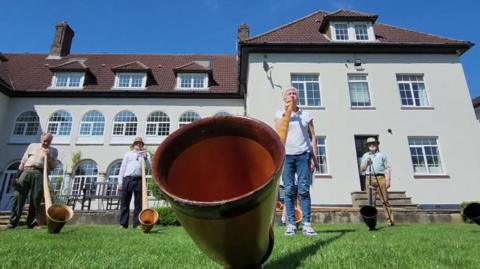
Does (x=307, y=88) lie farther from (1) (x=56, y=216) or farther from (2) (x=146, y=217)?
(1) (x=56, y=216)

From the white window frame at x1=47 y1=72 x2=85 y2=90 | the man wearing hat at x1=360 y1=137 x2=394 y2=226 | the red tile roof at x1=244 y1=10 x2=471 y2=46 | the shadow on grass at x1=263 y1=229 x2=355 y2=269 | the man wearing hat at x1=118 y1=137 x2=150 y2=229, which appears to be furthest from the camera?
the white window frame at x1=47 y1=72 x2=85 y2=90

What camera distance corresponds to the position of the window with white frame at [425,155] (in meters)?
15.9

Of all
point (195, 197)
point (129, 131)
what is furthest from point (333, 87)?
point (195, 197)

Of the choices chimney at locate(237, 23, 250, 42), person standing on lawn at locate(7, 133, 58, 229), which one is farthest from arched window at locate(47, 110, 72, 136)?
person standing on lawn at locate(7, 133, 58, 229)

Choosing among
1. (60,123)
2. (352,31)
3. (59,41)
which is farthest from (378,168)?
(59,41)

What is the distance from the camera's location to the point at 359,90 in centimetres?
1741

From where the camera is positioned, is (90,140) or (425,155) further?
(90,140)

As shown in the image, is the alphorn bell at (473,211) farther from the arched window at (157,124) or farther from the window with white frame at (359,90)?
the arched window at (157,124)

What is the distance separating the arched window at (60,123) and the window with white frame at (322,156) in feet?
49.3

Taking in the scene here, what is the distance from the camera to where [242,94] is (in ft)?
71.3

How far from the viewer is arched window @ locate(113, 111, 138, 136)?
20.8 m

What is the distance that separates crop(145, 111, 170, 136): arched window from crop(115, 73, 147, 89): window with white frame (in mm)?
2182

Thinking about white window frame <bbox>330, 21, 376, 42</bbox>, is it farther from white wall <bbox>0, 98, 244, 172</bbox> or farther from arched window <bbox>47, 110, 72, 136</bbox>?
arched window <bbox>47, 110, 72, 136</bbox>

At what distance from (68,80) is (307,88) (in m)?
15.6
